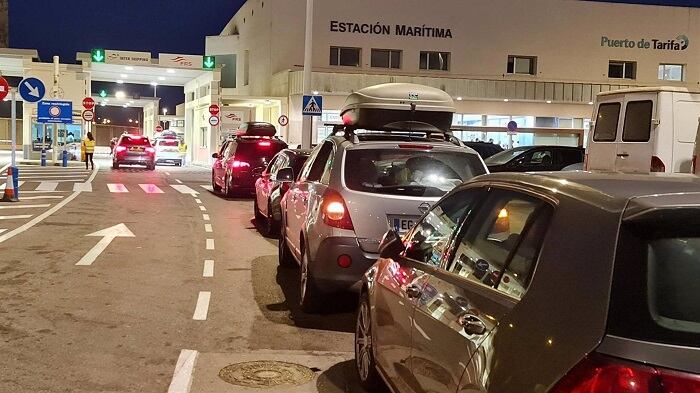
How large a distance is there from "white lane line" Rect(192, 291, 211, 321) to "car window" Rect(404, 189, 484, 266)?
3.19m

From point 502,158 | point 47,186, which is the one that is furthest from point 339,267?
point 47,186

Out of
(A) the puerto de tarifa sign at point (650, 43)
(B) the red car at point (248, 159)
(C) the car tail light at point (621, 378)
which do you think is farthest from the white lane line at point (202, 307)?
(A) the puerto de tarifa sign at point (650, 43)

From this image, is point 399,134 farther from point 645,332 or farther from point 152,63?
point 152,63

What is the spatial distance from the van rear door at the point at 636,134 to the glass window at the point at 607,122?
0.54 feet

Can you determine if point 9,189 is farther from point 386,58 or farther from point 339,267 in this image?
point 386,58

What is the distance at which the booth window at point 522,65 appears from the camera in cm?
3881

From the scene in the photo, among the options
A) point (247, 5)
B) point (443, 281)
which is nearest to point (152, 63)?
point (247, 5)

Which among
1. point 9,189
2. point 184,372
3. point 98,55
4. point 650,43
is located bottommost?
point 184,372

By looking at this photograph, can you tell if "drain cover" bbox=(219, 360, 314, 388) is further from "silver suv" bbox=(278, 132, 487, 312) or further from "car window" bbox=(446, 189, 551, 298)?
"car window" bbox=(446, 189, 551, 298)

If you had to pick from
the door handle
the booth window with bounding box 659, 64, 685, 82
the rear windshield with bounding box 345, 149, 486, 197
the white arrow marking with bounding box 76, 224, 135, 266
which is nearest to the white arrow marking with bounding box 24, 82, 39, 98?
the white arrow marking with bounding box 76, 224, 135, 266

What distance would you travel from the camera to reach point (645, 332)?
7.55 ft

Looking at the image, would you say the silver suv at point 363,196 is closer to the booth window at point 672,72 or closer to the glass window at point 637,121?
the glass window at point 637,121

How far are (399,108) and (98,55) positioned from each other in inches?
1172

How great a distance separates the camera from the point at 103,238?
39.2 feet
